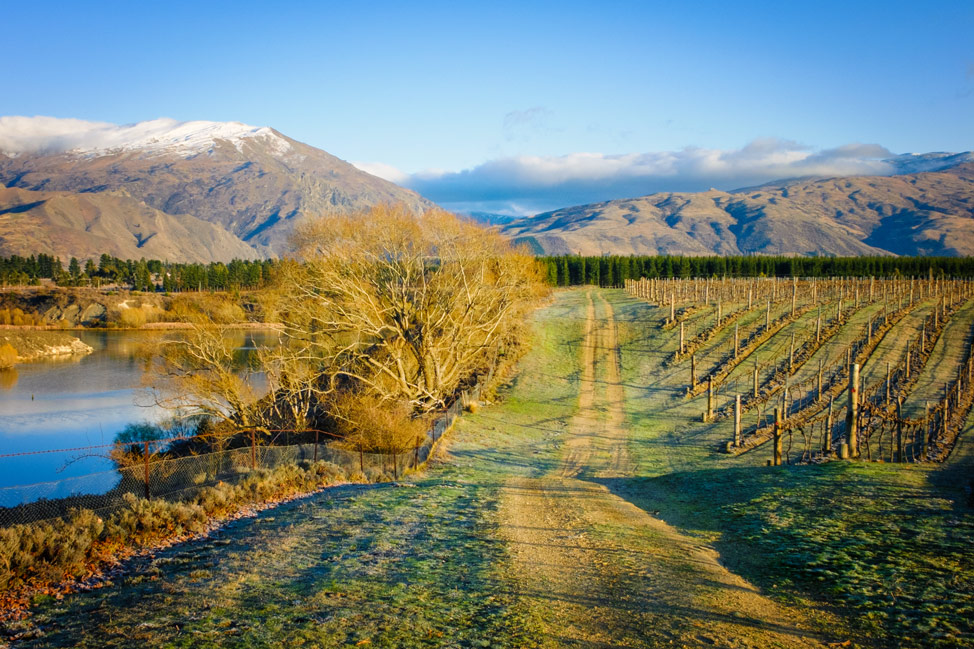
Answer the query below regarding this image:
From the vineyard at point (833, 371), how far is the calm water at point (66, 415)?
79.4 ft

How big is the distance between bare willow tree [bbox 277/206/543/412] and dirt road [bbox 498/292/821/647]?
49.1 feet

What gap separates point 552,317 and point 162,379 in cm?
3210

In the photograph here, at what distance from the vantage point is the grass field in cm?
753

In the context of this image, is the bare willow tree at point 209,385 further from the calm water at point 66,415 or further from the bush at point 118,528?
the bush at point 118,528

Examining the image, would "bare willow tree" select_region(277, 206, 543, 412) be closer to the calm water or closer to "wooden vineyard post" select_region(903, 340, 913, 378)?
the calm water

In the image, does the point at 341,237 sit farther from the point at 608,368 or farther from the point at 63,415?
the point at 63,415

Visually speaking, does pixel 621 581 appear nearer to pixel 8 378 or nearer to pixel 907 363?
pixel 907 363

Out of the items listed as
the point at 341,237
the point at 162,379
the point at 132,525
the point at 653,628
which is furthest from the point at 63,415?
the point at 653,628

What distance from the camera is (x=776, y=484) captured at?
50.3ft

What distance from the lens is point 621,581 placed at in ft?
31.1

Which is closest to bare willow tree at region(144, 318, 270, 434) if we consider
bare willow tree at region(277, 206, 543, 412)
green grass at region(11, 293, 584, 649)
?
bare willow tree at region(277, 206, 543, 412)

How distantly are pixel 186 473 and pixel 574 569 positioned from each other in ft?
39.3

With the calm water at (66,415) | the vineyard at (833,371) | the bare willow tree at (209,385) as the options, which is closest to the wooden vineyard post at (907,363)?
the vineyard at (833,371)

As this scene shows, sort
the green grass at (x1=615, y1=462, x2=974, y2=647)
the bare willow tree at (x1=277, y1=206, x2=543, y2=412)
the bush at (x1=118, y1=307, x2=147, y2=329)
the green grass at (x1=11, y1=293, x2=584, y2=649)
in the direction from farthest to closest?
the bush at (x1=118, y1=307, x2=147, y2=329)
the bare willow tree at (x1=277, y1=206, x2=543, y2=412)
the green grass at (x1=615, y1=462, x2=974, y2=647)
the green grass at (x1=11, y1=293, x2=584, y2=649)
